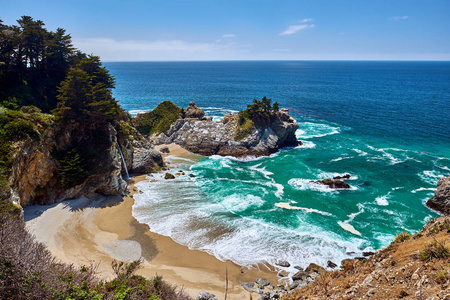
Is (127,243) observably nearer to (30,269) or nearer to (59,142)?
(30,269)

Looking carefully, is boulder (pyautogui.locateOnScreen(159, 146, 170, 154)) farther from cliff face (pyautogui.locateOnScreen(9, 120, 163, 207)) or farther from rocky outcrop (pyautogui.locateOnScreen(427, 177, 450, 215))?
rocky outcrop (pyautogui.locateOnScreen(427, 177, 450, 215))

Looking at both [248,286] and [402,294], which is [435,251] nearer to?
[402,294]

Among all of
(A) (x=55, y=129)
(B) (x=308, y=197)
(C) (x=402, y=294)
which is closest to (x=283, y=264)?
(B) (x=308, y=197)

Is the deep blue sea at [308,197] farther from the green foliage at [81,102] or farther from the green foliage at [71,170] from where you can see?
the green foliage at [81,102]

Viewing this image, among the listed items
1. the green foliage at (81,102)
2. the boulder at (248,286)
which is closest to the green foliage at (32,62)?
the green foliage at (81,102)

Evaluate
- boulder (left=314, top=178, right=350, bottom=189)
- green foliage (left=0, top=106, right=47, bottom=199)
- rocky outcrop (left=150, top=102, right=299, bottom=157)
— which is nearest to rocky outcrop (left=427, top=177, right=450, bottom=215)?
boulder (left=314, top=178, right=350, bottom=189)

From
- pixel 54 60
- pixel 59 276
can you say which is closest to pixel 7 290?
pixel 59 276
